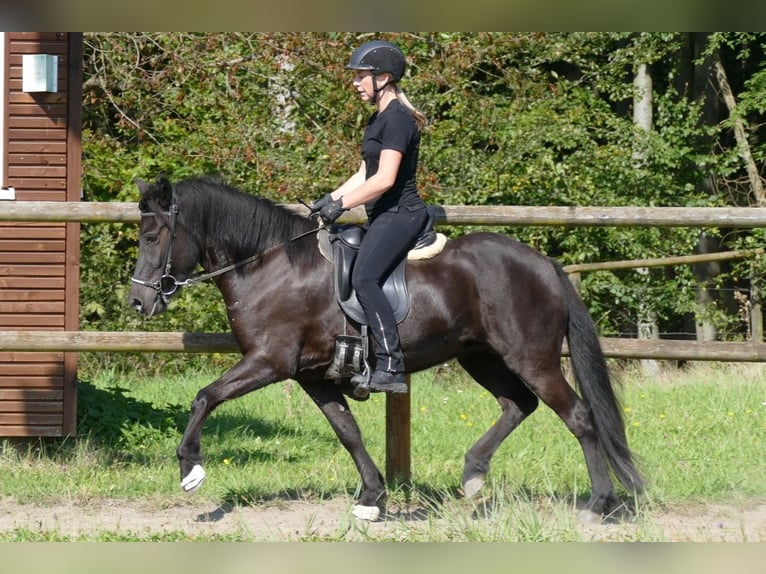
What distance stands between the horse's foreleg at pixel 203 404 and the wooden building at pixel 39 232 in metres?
2.58

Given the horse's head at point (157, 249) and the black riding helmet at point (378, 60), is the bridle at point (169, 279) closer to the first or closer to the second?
the horse's head at point (157, 249)

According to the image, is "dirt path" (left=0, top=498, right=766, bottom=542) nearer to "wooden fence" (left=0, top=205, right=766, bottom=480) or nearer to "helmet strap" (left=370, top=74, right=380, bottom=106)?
"wooden fence" (left=0, top=205, right=766, bottom=480)

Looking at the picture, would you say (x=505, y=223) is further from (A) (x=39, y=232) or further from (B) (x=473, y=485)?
(A) (x=39, y=232)

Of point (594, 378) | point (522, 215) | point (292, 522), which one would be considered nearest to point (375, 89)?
point (522, 215)

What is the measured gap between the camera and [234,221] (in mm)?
6344

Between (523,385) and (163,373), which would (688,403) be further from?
(163,373)

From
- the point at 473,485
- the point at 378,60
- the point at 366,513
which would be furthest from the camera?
the point at 473,485

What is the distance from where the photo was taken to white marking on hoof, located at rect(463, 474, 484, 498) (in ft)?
21.1

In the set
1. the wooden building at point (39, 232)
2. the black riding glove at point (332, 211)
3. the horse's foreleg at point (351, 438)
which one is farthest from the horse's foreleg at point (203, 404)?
the wooden building at point (39, 232)

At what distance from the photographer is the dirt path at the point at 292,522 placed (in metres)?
5.82

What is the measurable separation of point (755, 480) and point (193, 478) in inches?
149

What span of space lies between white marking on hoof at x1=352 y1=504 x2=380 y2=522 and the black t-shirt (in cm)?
172

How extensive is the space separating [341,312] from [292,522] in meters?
1.31
